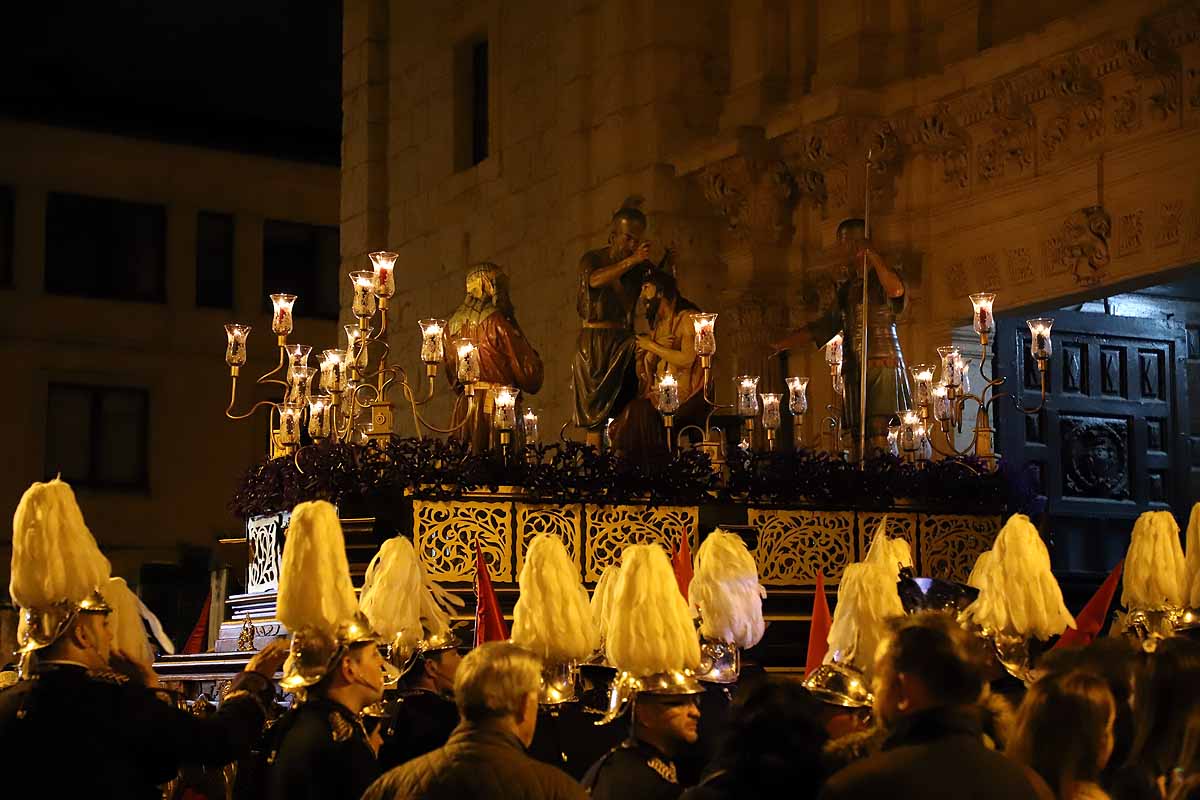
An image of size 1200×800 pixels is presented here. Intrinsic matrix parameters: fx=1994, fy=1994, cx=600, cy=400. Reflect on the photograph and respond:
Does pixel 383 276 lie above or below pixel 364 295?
above

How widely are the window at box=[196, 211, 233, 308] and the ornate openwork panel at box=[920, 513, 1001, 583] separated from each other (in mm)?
21306

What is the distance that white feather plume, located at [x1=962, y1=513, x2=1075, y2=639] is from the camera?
897 centimetres

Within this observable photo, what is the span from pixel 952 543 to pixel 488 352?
136 inches

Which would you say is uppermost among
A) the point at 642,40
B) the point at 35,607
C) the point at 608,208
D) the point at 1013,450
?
the point at 642,40

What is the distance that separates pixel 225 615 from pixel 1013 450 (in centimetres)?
672

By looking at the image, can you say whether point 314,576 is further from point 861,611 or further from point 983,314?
point 983,314

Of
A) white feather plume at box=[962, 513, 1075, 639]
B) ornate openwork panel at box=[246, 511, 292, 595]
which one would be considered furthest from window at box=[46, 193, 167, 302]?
white feather plume at box=[962, 513, 1075, 639]

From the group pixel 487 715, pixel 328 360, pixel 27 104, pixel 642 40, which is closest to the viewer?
pixel 487 715

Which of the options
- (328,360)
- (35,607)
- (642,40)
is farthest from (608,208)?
(35,607)

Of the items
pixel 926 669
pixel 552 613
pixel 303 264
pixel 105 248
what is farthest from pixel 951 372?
pixel 303 264

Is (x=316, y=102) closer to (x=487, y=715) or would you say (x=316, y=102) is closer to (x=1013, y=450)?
(x=1013, y=450)

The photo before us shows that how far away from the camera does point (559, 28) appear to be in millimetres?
20625

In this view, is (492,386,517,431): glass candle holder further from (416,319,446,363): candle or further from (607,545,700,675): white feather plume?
(607,545,700,675): white feather plume

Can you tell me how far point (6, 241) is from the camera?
30.3 m
